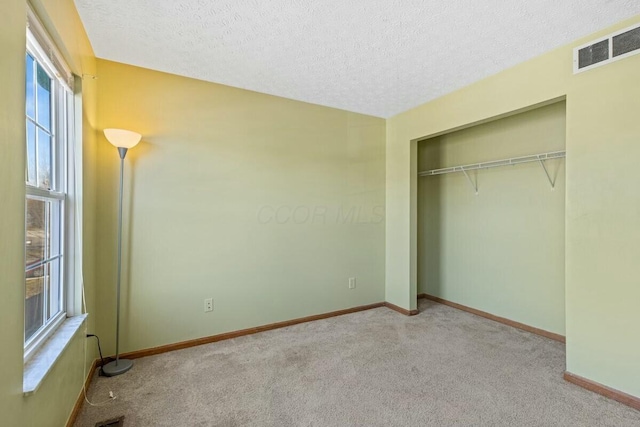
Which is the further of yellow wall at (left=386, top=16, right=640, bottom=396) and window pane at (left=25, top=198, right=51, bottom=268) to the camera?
yellow wall at (left=386, top=16, right=640, bottom=396)

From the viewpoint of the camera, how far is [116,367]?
2.35 metres

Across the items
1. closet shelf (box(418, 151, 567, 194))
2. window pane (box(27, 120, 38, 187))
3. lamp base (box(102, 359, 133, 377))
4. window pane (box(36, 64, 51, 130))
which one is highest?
window pane (box(36, 64, 51, 130))

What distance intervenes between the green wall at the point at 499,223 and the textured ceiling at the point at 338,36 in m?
0.93

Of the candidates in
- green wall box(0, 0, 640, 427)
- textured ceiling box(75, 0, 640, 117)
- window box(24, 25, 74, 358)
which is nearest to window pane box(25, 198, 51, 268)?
window box(24, 25, 74, 358)

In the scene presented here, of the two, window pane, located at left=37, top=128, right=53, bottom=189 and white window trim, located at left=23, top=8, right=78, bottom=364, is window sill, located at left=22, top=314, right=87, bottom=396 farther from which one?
window pane, located at left=37, top=128, right=53, bottom=189

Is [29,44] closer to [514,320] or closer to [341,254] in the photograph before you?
[341,254]

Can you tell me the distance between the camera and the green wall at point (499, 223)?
2967mm

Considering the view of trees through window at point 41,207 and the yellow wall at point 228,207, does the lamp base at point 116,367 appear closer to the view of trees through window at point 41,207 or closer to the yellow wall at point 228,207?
the yellow wall at point 228,207

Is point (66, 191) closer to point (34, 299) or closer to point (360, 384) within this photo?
point (34, 299)

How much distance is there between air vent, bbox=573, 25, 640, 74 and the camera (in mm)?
1937

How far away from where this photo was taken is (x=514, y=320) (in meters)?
3.27

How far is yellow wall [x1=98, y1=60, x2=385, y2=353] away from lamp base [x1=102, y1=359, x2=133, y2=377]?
0.43ft

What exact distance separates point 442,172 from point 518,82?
1433 mm

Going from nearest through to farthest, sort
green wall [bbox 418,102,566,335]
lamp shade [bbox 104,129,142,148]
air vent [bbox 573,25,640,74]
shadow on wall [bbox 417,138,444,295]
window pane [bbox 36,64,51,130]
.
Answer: window pane [bbox 36,64,51,130] < air vent [bbox 573,25,640,74] < lamp shade [bbox 104,129,142,148] < green wall [bbox 418,102,566,335] < shadow on wall [bbox 417,138,444,295]
